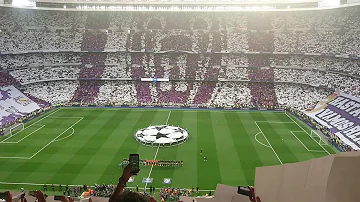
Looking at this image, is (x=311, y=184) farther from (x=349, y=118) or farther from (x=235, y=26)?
(x=235, y=26)

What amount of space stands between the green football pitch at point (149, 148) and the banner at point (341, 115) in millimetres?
3539

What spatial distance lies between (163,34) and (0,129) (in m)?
44.9

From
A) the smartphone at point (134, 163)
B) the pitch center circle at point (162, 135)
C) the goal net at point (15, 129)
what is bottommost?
the goal net at point (15, 129)

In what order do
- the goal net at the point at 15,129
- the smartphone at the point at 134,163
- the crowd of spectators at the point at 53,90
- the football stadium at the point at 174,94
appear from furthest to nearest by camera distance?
the crowd of spectators at the point at 53,90
the goal net at the point at 15,129
the football stadium at the point at 174,94
the smartphone at the point at 134,163

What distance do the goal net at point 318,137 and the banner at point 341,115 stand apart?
1.97 metres

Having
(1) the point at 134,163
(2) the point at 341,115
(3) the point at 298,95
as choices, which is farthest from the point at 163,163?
(3) the point at 298,95

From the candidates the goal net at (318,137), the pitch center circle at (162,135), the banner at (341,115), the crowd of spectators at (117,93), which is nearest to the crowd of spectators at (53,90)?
the crowd of spectators at (117,93)

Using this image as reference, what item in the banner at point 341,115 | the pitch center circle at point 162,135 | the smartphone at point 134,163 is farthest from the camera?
the banner at point 341,115

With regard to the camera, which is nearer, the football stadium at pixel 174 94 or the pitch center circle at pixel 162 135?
the football stadium at pixel 174 94

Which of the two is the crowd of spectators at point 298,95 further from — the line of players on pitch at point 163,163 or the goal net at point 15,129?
the goal net at point 15,129

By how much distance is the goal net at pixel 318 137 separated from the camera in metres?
38.0

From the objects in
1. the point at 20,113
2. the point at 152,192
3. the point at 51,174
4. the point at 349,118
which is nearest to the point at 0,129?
the point at 20,113

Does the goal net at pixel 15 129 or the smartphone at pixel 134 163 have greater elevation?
the smartphone at pixel 134 163

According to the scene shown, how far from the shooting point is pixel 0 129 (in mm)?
42750
